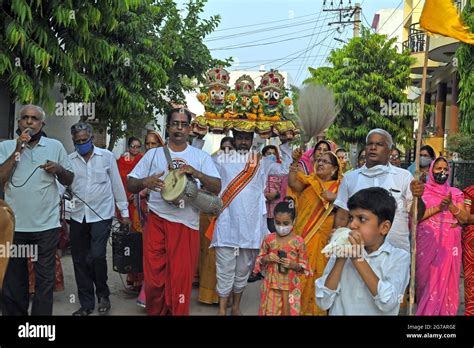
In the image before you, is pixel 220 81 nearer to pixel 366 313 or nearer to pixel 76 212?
pixel 76 212

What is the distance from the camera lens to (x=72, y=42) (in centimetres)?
719

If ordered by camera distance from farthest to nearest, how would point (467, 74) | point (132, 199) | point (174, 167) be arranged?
point (467, 74) → point (132, 199) → point (174, 167)

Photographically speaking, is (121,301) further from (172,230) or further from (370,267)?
(370,267)

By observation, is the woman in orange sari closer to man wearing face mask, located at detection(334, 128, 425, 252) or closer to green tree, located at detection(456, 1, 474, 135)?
man wearing face mask, located at detection(334, 128, 425, 252)

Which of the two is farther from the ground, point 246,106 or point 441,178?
point 246,106

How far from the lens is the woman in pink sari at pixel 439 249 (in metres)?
5.82

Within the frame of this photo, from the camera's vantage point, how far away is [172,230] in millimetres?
5340

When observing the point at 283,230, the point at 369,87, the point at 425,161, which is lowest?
the point at 283,230

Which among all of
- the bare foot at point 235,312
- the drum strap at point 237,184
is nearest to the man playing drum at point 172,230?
the drum strap at point 237,184

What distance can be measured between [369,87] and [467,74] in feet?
21.5

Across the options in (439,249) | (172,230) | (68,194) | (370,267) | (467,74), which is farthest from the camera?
(467,74)

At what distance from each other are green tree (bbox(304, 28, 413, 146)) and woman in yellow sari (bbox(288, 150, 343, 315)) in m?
13.8

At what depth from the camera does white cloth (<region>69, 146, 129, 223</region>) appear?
5.97 m

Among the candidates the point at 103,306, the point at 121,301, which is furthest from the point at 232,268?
the point at 121,301
